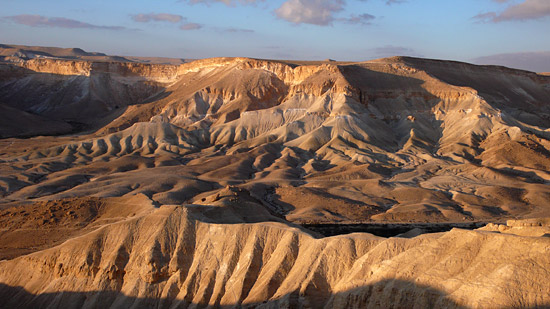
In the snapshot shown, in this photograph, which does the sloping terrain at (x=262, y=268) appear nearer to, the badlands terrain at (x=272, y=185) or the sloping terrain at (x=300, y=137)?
the badlands terrain at (x=272, y=185)

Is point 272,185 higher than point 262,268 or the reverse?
the reverse

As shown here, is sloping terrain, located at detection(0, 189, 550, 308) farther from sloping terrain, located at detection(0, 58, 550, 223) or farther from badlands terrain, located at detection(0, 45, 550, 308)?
sloping terrain, located at detection(0, 58, 550, 223)

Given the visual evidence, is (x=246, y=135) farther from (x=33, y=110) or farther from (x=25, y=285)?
(x=25, y=285)

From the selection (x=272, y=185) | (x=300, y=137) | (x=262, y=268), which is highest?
(x=262, y=268)

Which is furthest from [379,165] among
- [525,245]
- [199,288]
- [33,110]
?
[33,110]

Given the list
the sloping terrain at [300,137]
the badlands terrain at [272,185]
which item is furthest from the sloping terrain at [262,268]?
the sloping terrain at [300,137]

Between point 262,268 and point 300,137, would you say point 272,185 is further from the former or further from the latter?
point 262,268

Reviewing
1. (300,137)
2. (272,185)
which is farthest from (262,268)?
(300,137)

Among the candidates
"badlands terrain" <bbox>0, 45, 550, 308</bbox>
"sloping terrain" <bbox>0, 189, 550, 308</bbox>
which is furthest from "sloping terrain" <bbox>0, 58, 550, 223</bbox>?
"sloping terrain" <bbox>0, 189, 550, 308</bbox>

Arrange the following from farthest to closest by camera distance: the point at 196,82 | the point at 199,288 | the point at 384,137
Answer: the point at 196,82 < the point at 384,137 < the point at 199,288
